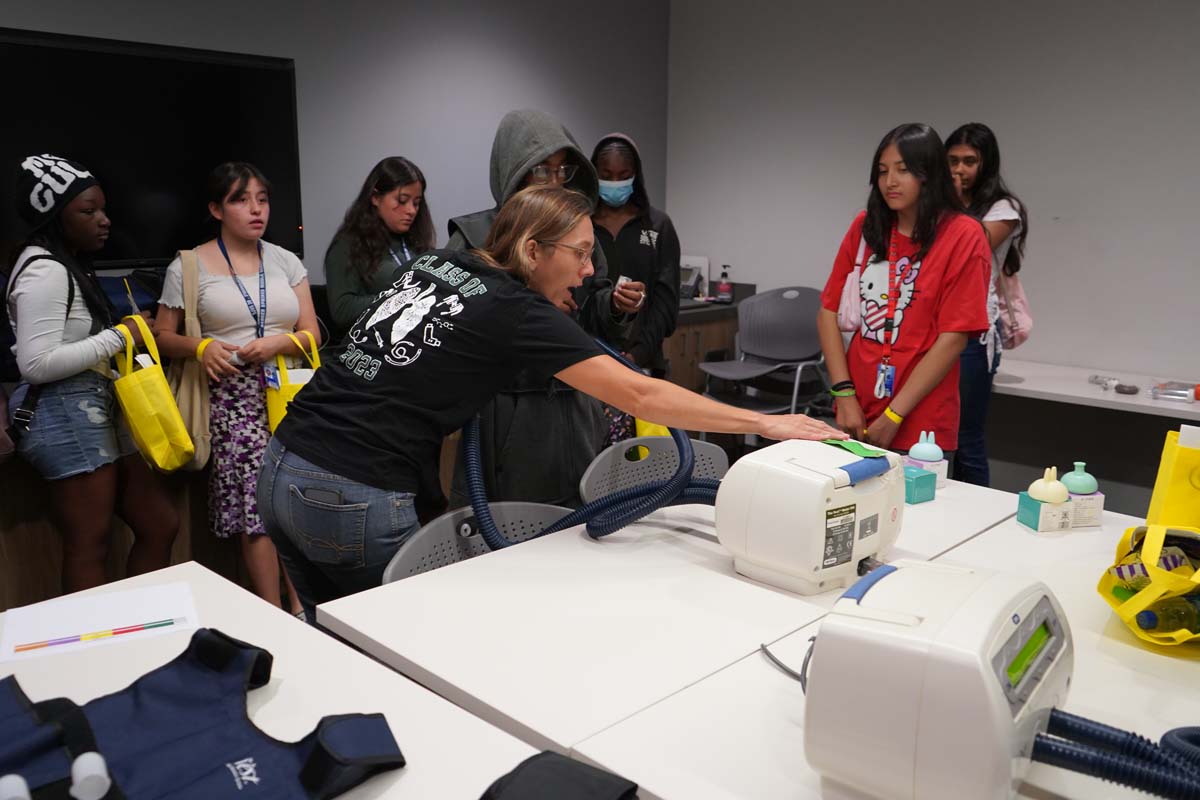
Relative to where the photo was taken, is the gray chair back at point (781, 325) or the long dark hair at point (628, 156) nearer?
the long dark hair at point (628, 156)

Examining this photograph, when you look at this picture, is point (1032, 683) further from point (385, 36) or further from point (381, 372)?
point (385, 36)

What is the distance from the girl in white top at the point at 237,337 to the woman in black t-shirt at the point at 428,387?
109 centimetres

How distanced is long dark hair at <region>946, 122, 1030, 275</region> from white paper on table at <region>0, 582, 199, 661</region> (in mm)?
2781

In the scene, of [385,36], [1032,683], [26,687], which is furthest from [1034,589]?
[385,36]

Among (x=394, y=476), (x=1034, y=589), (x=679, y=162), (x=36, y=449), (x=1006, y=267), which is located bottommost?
(x=36, y=449)

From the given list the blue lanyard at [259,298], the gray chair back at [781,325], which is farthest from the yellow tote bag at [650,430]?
the gray chair back at [781,325]

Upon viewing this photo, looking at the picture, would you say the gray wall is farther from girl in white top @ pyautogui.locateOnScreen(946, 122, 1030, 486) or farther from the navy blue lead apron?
the navy blue lead apron

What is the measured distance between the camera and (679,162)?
5.59m

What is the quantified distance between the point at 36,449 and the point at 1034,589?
2.59m

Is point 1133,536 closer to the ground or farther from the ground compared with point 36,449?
farther from the ground

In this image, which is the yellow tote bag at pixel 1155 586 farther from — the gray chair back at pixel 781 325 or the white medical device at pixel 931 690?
the gray chair back at pixel 781 325

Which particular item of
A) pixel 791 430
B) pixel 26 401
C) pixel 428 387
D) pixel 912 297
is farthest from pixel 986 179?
pixel 26 401

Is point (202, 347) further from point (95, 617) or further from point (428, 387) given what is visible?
point (95, 617)

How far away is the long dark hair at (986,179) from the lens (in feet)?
10.6
